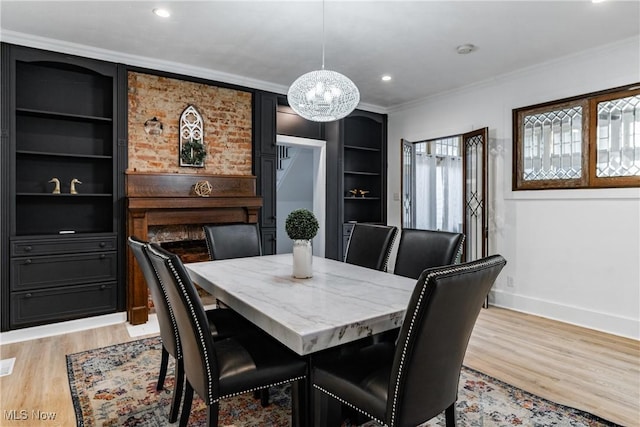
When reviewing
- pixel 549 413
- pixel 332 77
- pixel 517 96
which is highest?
pixel 517 96

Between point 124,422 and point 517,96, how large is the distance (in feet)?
15.0

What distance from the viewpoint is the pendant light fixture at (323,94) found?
2592 millimetres

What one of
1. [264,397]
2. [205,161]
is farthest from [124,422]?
[205,161]

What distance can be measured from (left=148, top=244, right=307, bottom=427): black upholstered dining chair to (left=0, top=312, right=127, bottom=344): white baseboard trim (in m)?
2.38

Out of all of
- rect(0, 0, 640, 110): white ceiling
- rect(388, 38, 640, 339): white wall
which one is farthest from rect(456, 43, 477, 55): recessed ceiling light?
rect(388, 38, 640, 339): white wall

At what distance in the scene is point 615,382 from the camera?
252cm

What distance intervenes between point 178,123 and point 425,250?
2987mm

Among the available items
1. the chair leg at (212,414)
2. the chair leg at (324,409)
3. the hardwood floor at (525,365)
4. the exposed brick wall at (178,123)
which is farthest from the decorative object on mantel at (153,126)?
the chair leg at (324,409)

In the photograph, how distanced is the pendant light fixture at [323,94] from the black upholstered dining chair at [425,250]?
1.03 metres

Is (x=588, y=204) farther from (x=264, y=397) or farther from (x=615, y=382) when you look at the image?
(x=264, y=397)

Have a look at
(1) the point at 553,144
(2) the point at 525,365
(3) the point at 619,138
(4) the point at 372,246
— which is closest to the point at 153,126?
(4) the point at 372,246

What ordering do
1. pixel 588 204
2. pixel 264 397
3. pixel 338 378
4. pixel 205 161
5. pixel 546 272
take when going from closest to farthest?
pixel 338 378 → pixel 264 397 → pixel 588 204 → pixel 546 272 → pixel 205 161

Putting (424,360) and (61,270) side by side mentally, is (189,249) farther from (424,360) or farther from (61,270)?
(424,360)

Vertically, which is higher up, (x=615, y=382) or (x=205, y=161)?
(x=205, y=161)
